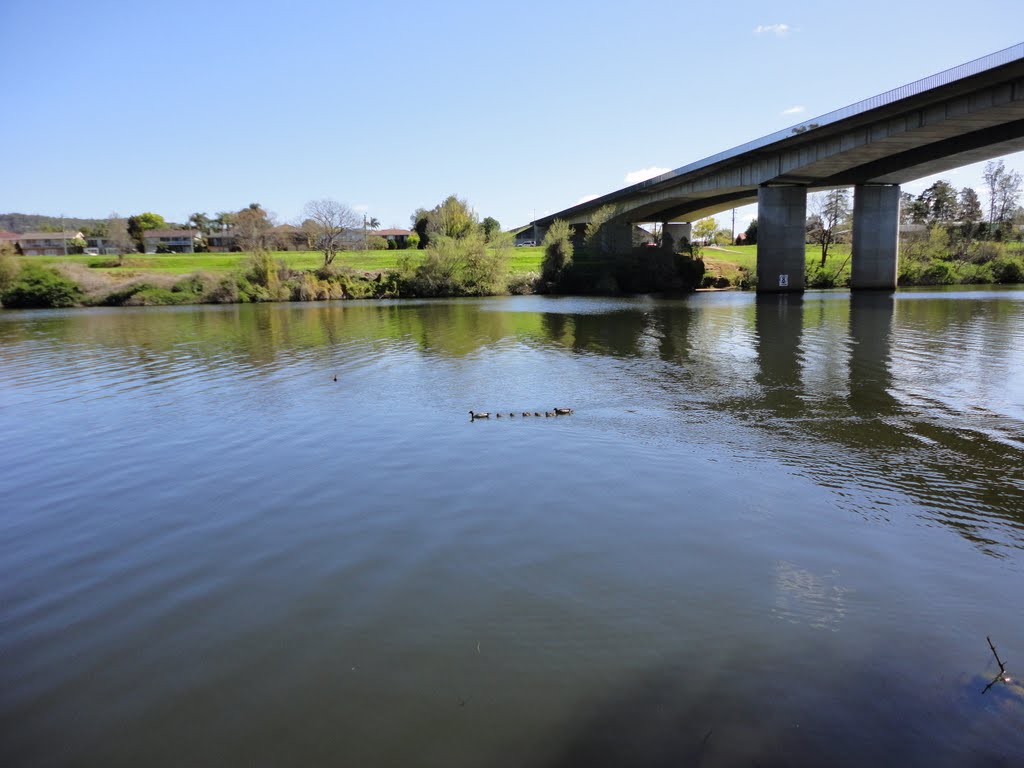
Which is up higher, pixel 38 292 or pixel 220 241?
pixel 220 241

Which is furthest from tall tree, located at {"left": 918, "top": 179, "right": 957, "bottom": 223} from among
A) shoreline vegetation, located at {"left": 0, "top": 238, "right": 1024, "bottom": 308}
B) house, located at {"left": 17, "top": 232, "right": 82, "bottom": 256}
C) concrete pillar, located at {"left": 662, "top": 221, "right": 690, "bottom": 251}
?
house, located at {"left": 17, "top": 232, "right": 82, "bottom": 256}

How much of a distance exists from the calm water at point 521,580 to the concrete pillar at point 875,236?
164ft

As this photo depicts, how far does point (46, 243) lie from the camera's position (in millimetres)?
141750

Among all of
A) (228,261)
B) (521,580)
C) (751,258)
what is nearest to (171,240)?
(228,261)

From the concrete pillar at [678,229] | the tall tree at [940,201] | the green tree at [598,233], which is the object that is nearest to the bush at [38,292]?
the green tree at [598,233]

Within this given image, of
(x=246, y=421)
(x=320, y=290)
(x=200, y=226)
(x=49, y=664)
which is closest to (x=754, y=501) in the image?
(x=49, y=664)

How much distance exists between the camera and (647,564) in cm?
687

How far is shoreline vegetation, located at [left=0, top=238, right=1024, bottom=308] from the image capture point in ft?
226

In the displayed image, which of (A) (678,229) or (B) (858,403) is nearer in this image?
(B) (858,403)

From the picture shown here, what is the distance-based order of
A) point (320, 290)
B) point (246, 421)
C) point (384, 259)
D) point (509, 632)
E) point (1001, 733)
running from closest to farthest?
1. point (1001, 733)
2. point (509, 632)
3. point (246, 421)
4. point (320, 290)
5. point (384, 259)

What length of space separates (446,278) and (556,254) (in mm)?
13593

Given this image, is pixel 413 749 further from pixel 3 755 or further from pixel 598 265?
pixel 598 265

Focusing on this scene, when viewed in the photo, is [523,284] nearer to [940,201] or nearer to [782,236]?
[782,236]

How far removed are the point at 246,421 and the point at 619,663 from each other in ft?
37.9
